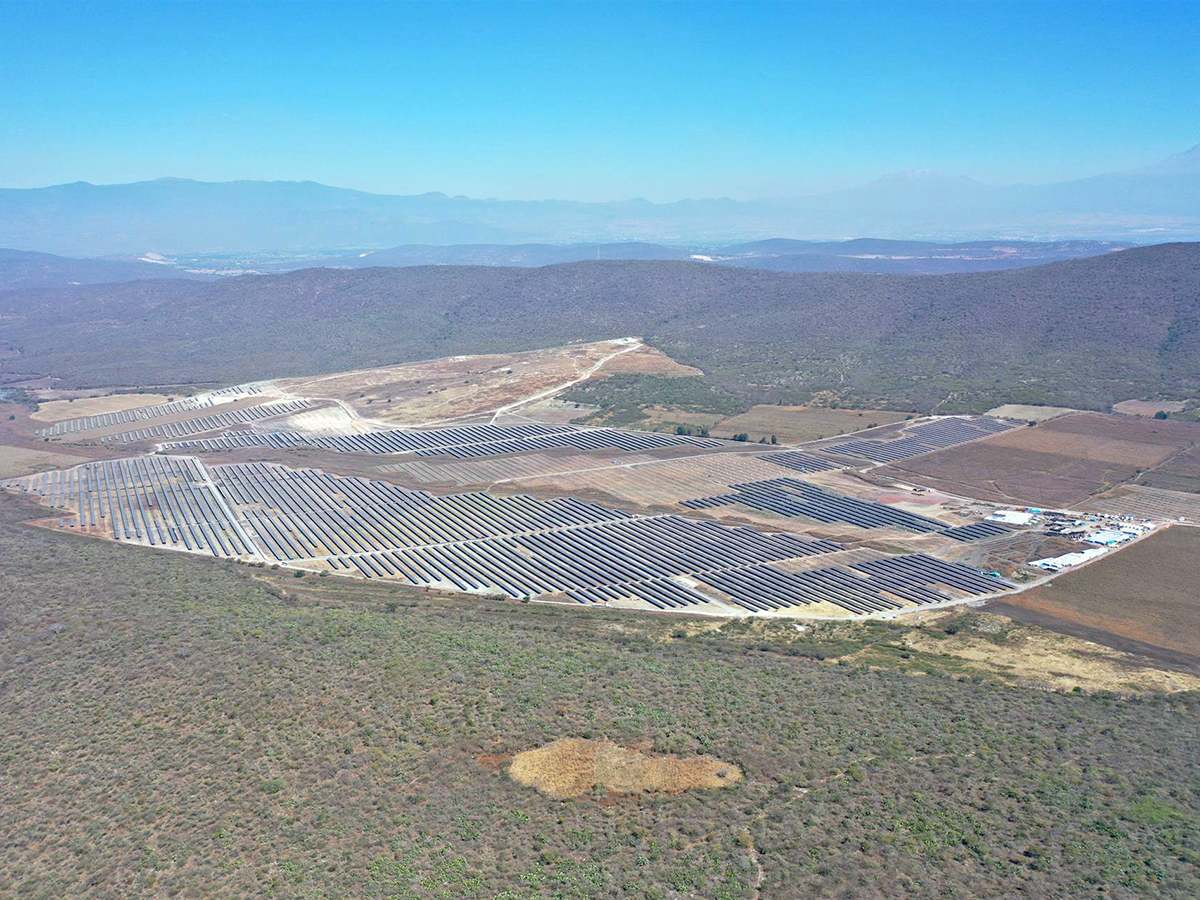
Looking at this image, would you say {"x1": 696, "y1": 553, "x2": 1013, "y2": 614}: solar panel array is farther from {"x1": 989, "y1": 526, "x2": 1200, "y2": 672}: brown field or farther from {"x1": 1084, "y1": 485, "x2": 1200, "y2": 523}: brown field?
{"x1": 1084, "y1": 485, "x2": 1200, "y2": 523}: brown field

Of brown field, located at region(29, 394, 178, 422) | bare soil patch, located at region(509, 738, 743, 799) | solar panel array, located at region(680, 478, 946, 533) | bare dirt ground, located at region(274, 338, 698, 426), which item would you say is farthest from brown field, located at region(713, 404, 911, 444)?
brown field, located at region(29, 394, 178, 422)

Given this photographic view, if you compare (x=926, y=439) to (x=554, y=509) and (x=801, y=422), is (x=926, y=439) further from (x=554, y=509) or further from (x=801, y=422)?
(x=554, y=509)

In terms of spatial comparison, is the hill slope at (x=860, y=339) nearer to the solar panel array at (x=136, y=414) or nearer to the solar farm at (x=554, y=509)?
the solar panel array at (x=136, y=414)

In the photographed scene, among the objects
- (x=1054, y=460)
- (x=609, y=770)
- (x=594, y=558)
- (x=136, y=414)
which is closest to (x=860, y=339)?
(x=1054, y=460)

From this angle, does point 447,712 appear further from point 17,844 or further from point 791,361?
point 791,361

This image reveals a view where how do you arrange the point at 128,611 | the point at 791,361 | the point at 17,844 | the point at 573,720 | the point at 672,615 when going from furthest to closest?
the point at 791,361 < the point at 672,615 < the point at 128,611 < the point at 573,720 < the point at 17,844

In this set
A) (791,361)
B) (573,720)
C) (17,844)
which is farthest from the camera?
(791,361)

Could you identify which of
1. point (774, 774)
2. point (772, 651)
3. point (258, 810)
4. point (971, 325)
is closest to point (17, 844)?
point (258, 810)
